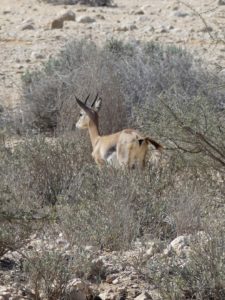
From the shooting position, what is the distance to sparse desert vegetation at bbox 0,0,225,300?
20.6 feet

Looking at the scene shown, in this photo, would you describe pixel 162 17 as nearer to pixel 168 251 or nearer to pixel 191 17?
pixel 191 17

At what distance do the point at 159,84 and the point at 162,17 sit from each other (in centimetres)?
869

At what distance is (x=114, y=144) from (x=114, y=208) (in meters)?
2.84

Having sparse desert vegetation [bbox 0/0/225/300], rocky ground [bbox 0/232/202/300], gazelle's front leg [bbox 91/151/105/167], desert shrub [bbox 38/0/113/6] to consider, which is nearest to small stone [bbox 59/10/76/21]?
desert shrub [bbox 38/0/113/6]

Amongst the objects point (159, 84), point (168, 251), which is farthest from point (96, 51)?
point (168, 251)

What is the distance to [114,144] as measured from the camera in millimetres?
10602

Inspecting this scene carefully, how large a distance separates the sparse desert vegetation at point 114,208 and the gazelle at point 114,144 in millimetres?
141

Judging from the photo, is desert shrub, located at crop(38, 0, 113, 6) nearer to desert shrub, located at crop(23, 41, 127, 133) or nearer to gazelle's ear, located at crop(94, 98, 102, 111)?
desert shrub, located at crop(23, 41, 127, 133)

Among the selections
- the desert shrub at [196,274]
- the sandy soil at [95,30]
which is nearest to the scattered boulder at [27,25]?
the sandy soil at [95,30]

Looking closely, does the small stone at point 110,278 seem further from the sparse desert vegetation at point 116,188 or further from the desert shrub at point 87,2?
the desert shrub at point 87,2

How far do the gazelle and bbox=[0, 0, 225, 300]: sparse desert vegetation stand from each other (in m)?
0.14

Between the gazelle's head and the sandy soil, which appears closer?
the gazelle's head

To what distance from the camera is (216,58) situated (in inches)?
646

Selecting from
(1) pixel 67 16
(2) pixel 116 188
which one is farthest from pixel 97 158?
(1) pixel 67 16
